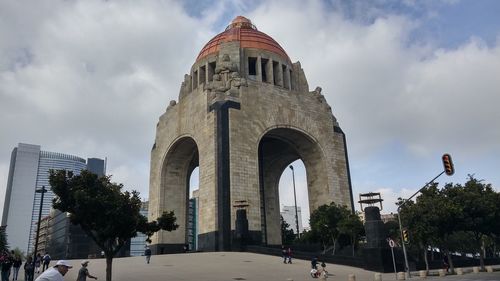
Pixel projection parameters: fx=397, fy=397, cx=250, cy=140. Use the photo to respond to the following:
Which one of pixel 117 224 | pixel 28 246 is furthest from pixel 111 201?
pixel 28 246

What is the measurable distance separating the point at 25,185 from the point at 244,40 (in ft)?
577

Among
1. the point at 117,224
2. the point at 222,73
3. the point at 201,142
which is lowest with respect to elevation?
the point at 117,224

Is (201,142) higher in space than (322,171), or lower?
higher

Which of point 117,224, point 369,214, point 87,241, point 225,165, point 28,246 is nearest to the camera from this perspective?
point 117,224

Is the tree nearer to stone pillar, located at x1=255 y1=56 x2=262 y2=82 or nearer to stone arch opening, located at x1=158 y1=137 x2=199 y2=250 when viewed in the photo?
stone arch opening, located at x1=158 y1=137 x2=199 y2=250

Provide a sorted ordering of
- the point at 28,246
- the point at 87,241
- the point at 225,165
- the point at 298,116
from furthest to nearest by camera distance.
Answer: the point at 28,246 < the point at 87,241 < the point at 298,116 < the point at 225,165

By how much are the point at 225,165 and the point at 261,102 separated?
25.5ft

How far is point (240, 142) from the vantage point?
34500mm

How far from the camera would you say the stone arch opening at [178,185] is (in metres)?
40.2

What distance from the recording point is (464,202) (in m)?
26.7

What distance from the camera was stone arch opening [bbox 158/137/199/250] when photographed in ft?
132

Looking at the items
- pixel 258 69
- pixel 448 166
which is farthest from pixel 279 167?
pixel 448 166

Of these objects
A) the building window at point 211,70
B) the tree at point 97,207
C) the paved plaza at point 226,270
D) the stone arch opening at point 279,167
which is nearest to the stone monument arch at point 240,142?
the building window at point 211,70

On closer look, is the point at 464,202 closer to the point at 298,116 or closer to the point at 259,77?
the point at 298,116
